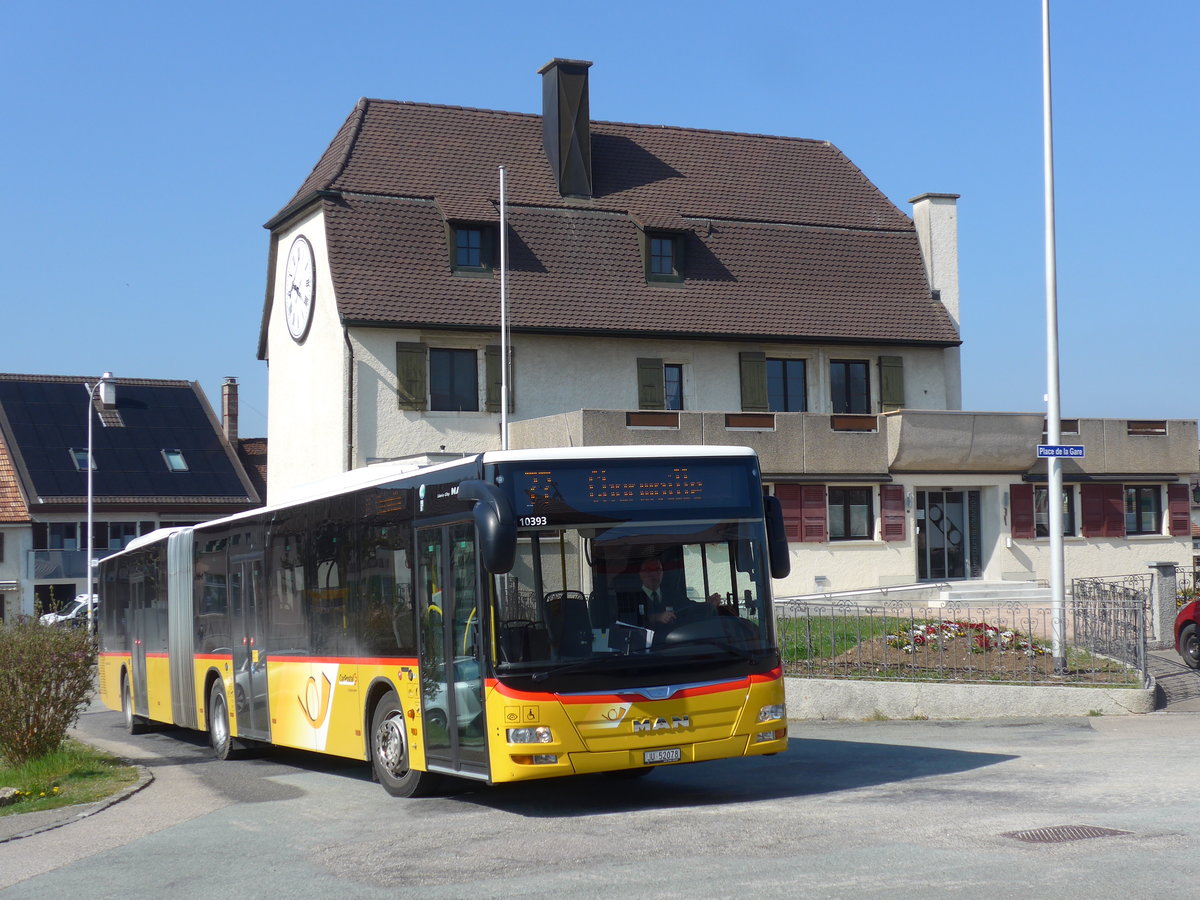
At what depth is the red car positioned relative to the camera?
21.8 m

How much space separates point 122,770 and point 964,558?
2413 centimetres

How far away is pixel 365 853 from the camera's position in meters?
9.97

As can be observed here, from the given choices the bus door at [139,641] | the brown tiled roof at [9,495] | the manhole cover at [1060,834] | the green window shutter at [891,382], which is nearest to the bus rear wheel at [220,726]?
the bus door at [139,641]

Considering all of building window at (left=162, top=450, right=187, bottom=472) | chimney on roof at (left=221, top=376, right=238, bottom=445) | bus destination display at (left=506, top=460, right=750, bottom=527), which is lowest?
bus destination display at (left=506, top=460, right=750, bottom=527)

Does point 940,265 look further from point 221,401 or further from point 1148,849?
point 221,401

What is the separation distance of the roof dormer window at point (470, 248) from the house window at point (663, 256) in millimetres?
4005

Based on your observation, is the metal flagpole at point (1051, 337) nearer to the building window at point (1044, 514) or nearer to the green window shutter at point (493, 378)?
the building window at point (1044, 514)

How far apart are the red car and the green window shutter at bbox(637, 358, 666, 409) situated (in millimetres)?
16153

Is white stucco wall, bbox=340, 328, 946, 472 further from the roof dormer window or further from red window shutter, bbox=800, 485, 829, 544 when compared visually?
Result: red window shutter, bbox=800, 485, 829, 544

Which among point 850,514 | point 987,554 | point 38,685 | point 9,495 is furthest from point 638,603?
point 9,495

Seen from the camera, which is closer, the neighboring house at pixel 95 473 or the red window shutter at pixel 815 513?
the red window shutter at pixel 815 513

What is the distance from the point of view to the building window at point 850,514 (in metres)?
34.7

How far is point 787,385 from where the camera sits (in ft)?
123

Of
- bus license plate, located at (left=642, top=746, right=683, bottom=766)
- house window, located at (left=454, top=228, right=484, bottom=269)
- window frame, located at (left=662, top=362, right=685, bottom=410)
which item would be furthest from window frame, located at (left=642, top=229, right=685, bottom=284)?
bus license plate, located at (left=642, top=746, right=683, bottom=766)
